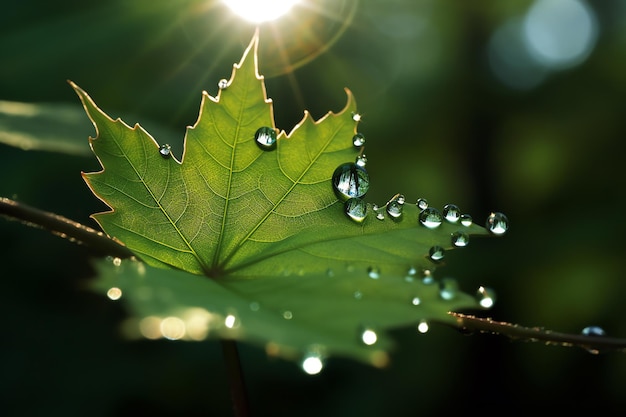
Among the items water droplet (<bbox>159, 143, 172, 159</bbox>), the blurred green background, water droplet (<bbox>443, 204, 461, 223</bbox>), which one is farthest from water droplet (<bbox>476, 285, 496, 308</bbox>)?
the blurred green background

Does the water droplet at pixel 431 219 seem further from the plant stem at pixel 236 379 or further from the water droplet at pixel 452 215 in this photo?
the plant stem at pixel 236 379

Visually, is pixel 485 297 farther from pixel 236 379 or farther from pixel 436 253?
pixel 236 379

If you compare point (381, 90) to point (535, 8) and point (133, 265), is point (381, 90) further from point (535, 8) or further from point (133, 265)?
point (133, 265)

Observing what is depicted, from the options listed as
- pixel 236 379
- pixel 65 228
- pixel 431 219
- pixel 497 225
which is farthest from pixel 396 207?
pixel 65 228

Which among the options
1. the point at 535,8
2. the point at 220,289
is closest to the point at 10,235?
the point at 220,289

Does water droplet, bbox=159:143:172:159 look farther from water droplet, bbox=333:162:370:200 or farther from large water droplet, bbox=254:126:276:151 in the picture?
water droplet, bbox=333:162:370:200

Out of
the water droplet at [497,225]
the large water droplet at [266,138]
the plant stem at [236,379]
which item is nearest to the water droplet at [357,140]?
the large water droplet at [266,138]
